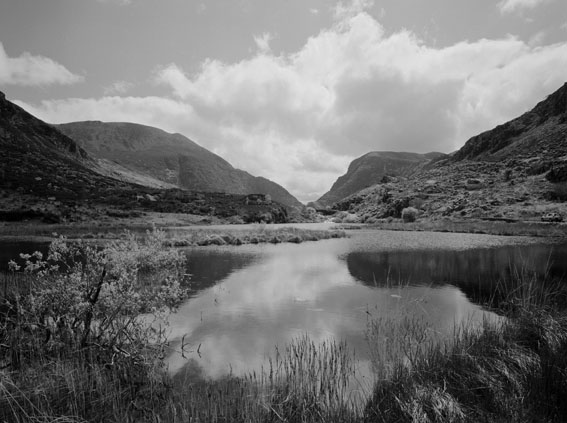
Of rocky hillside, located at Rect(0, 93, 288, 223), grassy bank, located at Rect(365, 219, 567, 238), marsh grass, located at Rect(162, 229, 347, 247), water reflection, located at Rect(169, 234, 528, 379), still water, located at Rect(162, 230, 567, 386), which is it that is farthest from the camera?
rocky hillside, located at Rect(0, 93, 288, 223)

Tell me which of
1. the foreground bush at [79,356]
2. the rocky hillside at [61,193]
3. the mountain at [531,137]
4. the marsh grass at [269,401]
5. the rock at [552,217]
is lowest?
the marsh grass at [269,401]

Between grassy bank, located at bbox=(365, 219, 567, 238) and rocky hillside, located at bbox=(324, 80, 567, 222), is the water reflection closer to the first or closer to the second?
grassy bank, located at bbox=(365, 219, 567, 238)

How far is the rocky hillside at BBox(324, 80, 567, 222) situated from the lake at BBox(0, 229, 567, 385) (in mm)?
39960

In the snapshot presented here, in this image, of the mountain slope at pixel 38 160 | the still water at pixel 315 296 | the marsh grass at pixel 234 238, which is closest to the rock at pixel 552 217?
A: the still water at pixel 315 296

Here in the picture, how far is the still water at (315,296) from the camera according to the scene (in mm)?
9898

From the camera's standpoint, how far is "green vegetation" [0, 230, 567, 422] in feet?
18.0

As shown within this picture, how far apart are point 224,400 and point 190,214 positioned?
8651 centimetres

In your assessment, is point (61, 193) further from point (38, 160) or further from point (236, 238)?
point (236, 238)

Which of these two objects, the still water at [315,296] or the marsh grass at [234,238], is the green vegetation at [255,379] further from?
the marsh grass at [234,238]

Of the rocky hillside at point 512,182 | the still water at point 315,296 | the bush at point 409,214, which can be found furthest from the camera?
the bush at point 409,214

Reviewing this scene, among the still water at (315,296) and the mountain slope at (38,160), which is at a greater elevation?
the mountain slope at (38,160)

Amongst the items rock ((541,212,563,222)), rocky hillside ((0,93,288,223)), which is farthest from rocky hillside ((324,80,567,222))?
rocky hillside ((0,93,288,223))

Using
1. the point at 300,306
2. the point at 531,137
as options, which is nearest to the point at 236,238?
the point at 300,306

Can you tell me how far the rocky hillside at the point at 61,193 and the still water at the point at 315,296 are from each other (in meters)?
49.5
